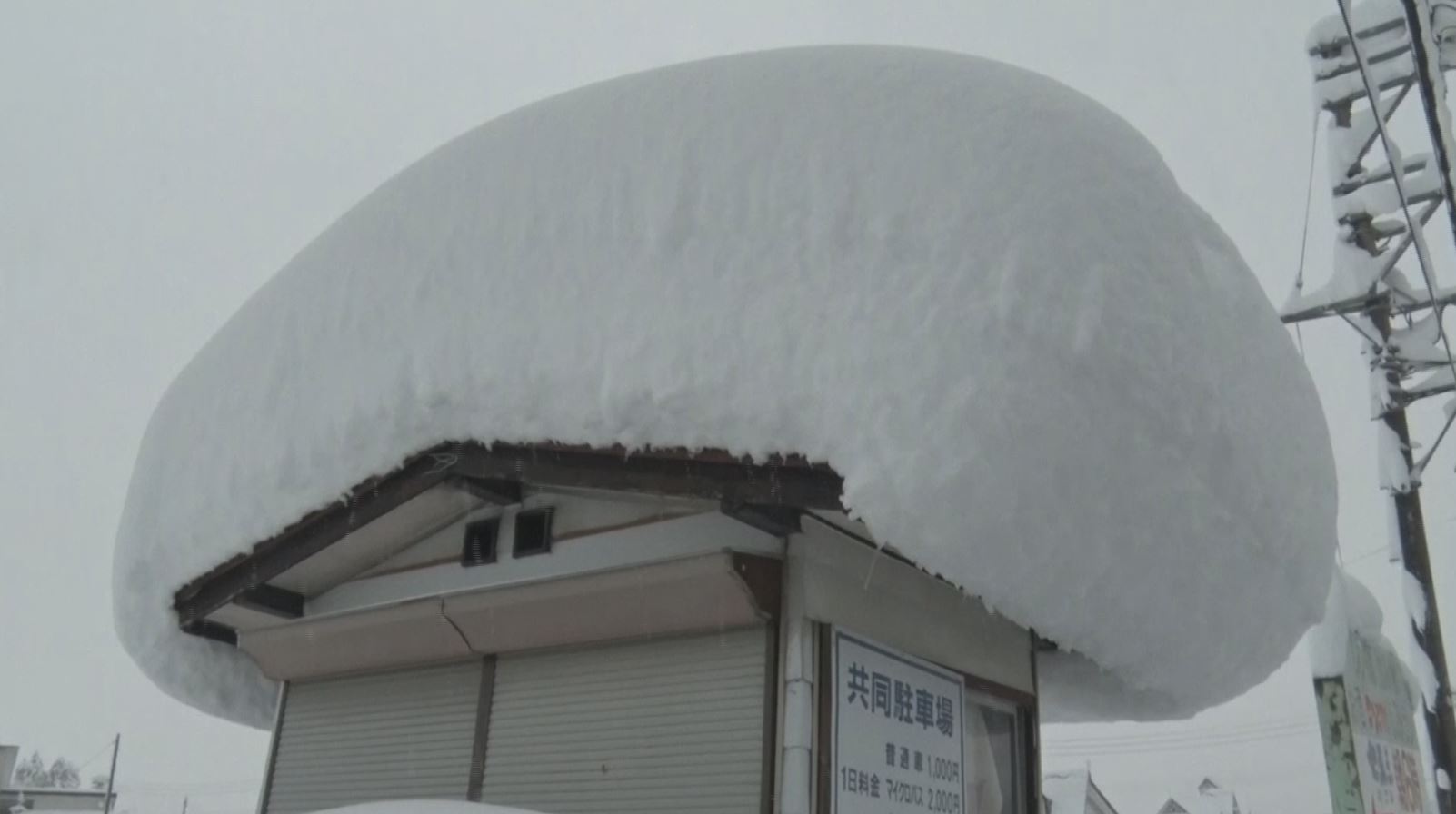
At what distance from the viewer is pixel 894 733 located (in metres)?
5.52

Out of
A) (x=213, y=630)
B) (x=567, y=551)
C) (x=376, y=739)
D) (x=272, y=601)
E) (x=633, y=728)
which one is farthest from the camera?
(x=213, y=630)

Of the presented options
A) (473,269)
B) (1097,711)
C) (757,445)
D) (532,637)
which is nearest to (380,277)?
(473,269)

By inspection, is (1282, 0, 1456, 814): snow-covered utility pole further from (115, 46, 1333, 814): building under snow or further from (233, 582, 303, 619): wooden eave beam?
(233, 582, 303, 619): wooden eave beam

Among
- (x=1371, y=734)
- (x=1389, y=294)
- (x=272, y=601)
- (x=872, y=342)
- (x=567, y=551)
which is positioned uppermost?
(x=1389, y=294)

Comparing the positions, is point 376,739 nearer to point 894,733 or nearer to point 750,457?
point 894,733

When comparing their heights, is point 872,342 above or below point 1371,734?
above

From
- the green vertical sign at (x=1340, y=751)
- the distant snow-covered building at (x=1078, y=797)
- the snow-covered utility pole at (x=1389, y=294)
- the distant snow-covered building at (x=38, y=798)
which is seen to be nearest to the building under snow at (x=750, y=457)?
the green vertical sign at (x=1340, y=751)

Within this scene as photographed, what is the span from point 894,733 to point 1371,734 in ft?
13.8

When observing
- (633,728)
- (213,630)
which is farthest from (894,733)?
(213,630)

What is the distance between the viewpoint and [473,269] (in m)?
5.83

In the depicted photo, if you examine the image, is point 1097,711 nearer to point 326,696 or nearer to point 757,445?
point 757,445

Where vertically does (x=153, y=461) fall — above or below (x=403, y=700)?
above

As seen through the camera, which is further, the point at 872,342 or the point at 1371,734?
the point at 1371,734

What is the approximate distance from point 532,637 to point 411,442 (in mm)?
1218
